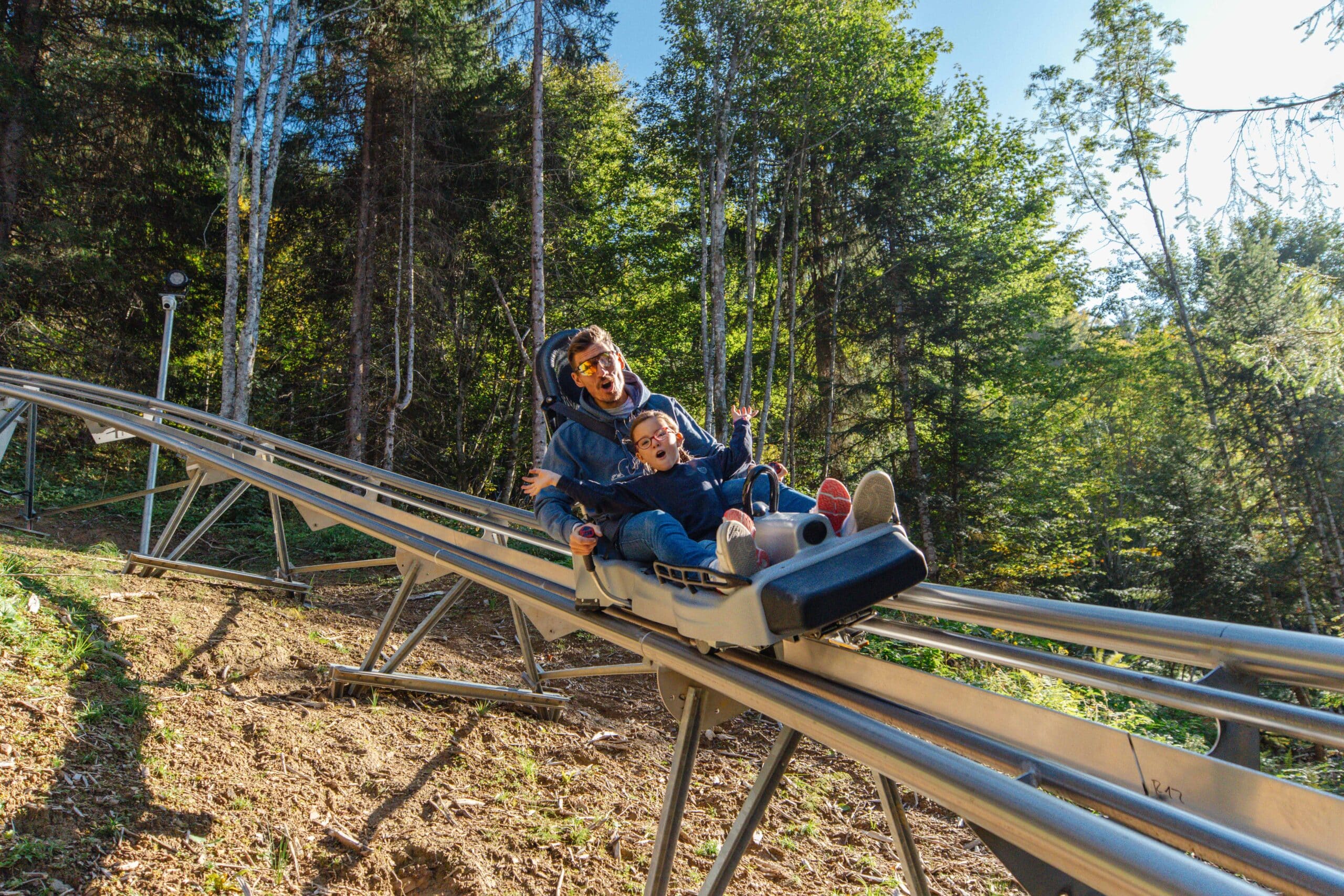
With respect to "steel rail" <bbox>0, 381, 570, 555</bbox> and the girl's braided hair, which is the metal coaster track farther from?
A: the girl's braided hair

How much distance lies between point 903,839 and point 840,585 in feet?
2.68

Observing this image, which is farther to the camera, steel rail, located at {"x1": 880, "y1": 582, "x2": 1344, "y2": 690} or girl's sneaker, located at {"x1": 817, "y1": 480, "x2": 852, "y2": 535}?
girl's sneaker, located at {"x1": 817, "y1": 480, "x2": 852, "y2": 535}

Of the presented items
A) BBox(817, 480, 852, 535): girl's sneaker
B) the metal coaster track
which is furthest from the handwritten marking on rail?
BBox(817, 480, 852, 535): girl's sneaker

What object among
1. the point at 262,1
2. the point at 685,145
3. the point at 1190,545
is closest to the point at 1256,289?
the point at 1190,545

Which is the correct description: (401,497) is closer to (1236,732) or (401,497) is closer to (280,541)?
(280,541)

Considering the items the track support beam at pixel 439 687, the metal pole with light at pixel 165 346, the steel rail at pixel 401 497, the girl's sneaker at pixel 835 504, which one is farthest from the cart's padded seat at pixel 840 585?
the metal pole with light at pixel 165 346

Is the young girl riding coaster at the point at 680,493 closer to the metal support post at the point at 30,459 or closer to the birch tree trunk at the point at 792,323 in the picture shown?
the metal support post at the point at 30,459

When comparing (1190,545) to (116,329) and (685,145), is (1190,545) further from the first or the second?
(116,329)

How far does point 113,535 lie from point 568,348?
657 cm

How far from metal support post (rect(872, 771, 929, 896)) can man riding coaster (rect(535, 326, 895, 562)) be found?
2.98 feet

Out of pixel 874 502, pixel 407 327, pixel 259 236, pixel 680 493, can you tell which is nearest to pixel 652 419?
pixel 680 493

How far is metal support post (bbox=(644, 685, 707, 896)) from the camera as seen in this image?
2.31m

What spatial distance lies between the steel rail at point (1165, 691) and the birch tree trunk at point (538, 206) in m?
9.71

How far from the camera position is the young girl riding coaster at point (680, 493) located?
2514mm
